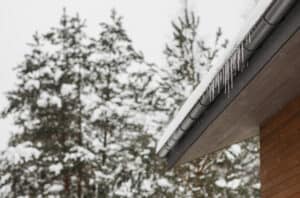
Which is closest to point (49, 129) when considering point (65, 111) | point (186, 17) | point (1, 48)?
point (65, 111)

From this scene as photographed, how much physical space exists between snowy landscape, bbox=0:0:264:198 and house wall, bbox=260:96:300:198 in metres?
7.13

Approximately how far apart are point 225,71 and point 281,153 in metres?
1.07

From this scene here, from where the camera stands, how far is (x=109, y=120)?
13031 mm

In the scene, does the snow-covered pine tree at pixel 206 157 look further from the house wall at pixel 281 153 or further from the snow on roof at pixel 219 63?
the snow on roof at pixel 219 63

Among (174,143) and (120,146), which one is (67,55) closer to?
(120,146)

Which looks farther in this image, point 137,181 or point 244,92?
point 137,181

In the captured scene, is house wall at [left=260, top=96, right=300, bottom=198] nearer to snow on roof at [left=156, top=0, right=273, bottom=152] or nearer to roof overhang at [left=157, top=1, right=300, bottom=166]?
roof overhang at [left=157, top=1, right=300, bottom=166]

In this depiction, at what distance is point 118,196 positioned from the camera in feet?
38.7

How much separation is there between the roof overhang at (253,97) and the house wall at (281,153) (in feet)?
0.29

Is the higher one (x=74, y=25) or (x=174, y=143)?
(x=74, y=25)

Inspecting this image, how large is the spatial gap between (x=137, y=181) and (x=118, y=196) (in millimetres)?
654

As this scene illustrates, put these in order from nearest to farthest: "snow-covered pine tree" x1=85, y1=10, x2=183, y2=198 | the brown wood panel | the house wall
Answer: the brown wood panel, the house wall, "snow-covered pine tree" x1=85, y1=10, x2=183, y2=198

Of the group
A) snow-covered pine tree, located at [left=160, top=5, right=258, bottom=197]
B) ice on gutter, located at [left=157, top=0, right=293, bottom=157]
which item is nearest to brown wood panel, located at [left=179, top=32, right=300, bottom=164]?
ice on gutter, located at [left=157, top=0, right=293, bottom=157]

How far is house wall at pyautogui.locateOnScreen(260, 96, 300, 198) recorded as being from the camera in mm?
3082
